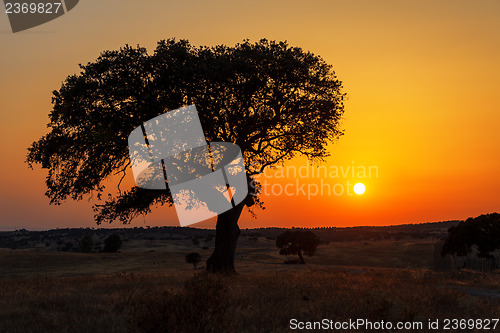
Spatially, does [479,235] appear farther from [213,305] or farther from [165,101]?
[213,305]

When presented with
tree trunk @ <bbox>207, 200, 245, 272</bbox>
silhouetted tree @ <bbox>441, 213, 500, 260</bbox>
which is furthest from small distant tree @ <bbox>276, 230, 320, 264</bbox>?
tree trunk @ <bbox>207, 200, 245, 272</bbox>

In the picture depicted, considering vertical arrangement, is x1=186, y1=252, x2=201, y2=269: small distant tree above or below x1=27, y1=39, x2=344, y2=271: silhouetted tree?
below

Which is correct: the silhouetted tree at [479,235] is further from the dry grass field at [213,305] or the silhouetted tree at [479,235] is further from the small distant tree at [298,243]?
the dry grass field at [213,305]

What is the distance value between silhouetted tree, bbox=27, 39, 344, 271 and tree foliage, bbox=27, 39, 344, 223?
59 mm

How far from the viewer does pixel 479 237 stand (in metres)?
72.3

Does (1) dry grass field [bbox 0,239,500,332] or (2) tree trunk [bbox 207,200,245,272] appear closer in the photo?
(1) dry grass field [bbox 0,239,500,332]

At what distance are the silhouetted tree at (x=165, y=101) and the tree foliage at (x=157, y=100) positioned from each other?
0.06m

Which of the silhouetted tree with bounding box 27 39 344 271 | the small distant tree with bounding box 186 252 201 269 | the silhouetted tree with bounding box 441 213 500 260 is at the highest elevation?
the silhouetted tree with bounding box 27 39 344 271

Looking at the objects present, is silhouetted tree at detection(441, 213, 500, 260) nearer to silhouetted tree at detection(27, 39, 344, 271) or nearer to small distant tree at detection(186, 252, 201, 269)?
small distant tree at detection(186, 252, 201, 269)

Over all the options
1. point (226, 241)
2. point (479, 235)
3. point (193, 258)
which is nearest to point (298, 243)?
point (193, 258)

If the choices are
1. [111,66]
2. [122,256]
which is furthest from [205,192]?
[122,256]

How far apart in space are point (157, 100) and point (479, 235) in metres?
62.3

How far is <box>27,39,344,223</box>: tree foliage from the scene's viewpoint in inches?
1091

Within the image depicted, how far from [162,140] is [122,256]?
68.7 meters
